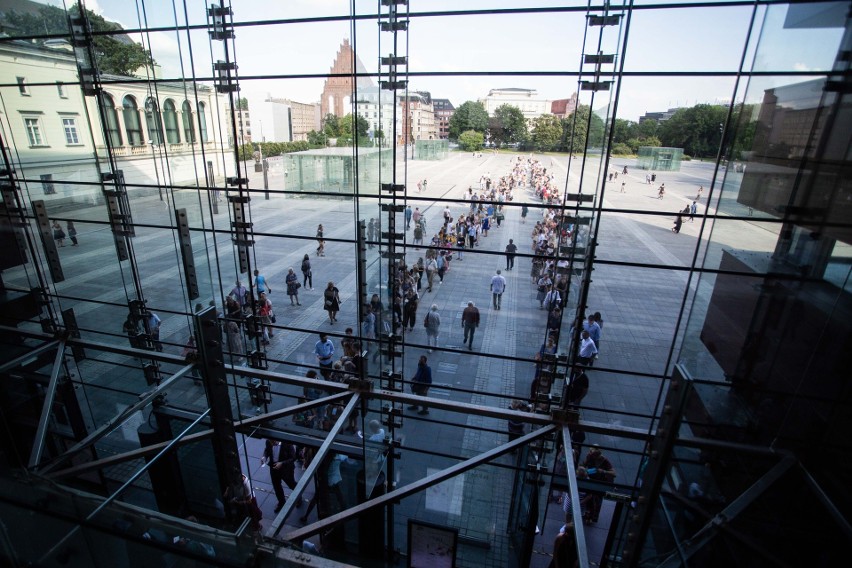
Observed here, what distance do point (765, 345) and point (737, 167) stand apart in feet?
4.86

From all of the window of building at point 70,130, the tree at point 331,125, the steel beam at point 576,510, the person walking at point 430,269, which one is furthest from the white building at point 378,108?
the person walking at point 430,269

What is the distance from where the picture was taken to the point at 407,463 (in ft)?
17.3

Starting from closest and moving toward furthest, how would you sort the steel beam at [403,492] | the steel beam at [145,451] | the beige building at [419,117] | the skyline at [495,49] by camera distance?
the steel beam at [403,492] → the steel beam at [145,451] → the skyline at [495,49] → the beige building at [419,117]

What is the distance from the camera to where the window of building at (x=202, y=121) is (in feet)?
18.3

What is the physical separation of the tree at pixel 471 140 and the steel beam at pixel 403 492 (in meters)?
3.17

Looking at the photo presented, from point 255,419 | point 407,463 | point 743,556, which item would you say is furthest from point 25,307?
point 743,556

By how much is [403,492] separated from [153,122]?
5.74 metres

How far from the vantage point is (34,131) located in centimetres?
639

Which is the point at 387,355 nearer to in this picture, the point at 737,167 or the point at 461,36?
the point at 461,36

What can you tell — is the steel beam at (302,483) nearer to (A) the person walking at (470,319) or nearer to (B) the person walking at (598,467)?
(B) the person walking at (598,467)

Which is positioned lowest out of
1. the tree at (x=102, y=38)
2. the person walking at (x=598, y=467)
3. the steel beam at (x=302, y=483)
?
the person walking at (x=598, y=467)

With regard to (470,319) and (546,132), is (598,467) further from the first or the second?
(546,132)

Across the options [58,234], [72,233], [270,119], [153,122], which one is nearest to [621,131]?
[270,119]

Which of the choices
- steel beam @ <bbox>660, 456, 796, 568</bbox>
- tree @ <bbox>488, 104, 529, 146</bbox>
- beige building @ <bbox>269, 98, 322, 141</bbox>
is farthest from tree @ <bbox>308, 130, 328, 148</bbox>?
steel beam @ <bbox>660, 456, 796, 568</bbox>
